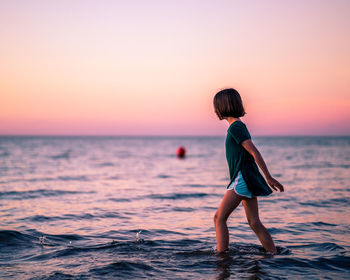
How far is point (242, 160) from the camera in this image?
4.39 meters

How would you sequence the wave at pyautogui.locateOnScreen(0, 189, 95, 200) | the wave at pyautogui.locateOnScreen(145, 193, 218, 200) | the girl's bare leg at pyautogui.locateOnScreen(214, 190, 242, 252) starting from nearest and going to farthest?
the girl's bare leg at pyautogui.locateOnScreen(214, 190, 242, 252)
the wave at pyautogui.locateOnScreen(0, 189, 95, 200)
the wave at pyautogui.locateOnScreen(145, 193, 218, 200)

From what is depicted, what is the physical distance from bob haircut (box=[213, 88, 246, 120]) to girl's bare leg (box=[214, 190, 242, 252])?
981mm

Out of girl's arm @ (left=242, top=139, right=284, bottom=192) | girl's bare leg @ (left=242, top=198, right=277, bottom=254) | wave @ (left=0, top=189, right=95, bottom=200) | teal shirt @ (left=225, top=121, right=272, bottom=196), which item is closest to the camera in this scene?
girl's arm @ (left=242, top=139, right=284, bottom=192)

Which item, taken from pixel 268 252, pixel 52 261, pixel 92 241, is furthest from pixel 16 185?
pixel 268 252

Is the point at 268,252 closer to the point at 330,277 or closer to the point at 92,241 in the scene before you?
the point at 330,277

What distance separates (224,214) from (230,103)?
142cm

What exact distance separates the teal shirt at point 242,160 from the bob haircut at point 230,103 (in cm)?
14

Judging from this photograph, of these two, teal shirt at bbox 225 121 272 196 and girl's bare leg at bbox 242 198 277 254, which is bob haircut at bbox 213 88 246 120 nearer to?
teal shirt at bbox 225 121 272 196

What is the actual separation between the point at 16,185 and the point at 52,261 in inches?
379

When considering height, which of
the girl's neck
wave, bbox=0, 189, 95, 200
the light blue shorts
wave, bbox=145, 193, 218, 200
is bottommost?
wave, bbox=145, 193, 218, 200

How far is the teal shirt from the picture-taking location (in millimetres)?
4312

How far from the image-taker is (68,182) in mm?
14414

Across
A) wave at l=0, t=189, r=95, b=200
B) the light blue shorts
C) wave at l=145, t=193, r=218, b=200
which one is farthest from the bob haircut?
wave at l=0, t=189, r=95, b=200

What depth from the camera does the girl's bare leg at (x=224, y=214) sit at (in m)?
4.42
